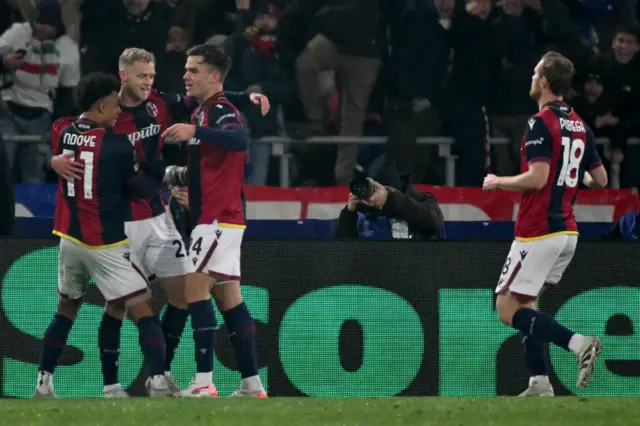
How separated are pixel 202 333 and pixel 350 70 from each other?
3.83 m

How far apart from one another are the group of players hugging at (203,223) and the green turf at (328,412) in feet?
1.45

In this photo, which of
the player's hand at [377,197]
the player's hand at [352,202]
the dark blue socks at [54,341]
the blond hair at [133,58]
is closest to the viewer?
the dark blue socks at [54,341]

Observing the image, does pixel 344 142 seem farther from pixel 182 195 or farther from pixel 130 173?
pixel 130 173

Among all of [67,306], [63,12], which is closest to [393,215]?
[67,306]

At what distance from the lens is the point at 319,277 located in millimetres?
8852

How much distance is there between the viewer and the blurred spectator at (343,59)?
1115 cm

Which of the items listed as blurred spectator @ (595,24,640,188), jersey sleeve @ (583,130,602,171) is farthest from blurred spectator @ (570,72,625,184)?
jersey sleeve @ (583,130,602,171)

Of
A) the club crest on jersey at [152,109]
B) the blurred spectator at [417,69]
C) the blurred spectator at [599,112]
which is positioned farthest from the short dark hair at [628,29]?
the club crest on jersey at [152,109]

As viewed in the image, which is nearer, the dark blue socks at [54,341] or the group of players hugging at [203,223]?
the group of players hugging at [203,223]

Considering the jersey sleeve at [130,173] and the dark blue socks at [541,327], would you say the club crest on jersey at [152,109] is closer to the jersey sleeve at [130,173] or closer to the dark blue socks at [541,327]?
the jersey sleeve at [130,173]

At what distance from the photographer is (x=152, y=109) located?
8.34 meters

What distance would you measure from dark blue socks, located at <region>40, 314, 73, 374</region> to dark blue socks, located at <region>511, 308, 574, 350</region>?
248 cm

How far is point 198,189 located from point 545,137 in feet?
6.23

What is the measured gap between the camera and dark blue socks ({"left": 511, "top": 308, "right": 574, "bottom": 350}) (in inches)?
303
